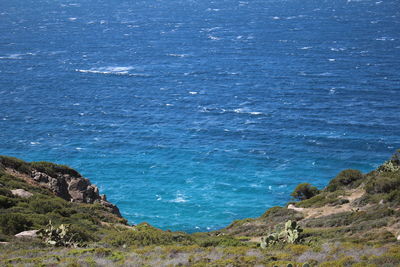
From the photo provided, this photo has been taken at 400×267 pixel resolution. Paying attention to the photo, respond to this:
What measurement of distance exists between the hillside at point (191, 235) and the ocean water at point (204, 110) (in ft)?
59.9

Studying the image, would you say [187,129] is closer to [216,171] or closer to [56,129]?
[216,171]

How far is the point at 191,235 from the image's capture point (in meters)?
40.4

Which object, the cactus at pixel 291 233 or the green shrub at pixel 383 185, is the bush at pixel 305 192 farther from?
the cactus at pixel 291 233

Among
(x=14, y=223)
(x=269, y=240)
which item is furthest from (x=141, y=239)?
(x=14, y=223)

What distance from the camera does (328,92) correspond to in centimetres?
10594

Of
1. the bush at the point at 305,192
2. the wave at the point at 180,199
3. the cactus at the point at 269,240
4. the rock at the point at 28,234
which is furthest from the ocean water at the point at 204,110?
the cactus at the point at 269,240

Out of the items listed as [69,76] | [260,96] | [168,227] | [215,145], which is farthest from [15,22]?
[168,227]

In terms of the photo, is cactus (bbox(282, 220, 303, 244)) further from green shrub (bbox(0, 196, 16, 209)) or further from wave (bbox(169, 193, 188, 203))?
wave (bbox(169, 193, 188, 203))

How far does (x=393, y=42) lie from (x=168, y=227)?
104 metres

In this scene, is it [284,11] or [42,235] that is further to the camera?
[284,11]

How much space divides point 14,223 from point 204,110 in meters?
69.7

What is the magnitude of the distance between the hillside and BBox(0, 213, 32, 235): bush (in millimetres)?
67

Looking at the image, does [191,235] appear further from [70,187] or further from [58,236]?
[70,187]

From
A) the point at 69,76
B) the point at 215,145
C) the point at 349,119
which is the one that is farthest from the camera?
the point at 69,76
